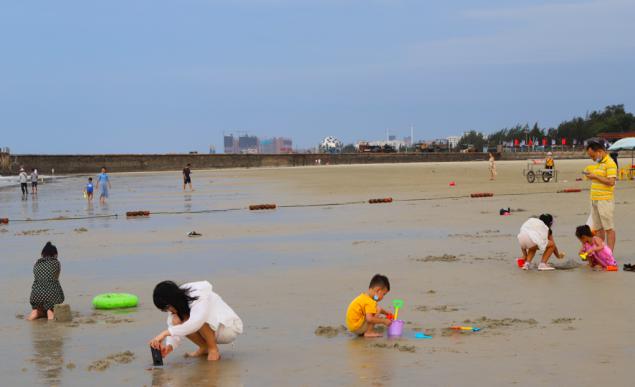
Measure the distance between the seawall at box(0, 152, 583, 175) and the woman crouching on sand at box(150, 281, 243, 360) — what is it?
81.6 m

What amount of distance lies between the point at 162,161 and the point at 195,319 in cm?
8766

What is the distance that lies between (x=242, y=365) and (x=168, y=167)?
3423 inches

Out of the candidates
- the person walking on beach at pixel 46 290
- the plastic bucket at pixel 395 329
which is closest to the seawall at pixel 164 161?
the person walking on beach at pixel 46 290

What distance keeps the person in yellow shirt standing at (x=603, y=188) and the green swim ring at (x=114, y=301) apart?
6.30m

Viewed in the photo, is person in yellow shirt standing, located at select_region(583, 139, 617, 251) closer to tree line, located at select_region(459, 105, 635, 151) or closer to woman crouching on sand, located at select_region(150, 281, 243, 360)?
woman crouching on sand, located at select_region(150, 281, 243, 360)

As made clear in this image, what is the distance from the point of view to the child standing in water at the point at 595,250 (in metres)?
11.0

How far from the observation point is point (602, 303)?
29.3 feet

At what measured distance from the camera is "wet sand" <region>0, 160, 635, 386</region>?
668cm

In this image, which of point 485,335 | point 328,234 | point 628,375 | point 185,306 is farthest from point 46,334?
point 328,234

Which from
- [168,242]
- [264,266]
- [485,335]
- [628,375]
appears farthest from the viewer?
[168,242]

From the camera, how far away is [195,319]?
23.4ft

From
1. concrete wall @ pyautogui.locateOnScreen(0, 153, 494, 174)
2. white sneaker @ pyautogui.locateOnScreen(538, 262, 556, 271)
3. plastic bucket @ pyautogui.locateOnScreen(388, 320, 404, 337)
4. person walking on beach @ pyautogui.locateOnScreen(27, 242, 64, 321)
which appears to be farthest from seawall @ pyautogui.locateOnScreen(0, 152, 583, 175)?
plastic bucket @ pyautogui.locateOnScreen(388, 320, 404, 337)

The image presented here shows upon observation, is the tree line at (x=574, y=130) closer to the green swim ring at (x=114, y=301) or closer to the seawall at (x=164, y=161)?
the seawall at (x=164, y=161)

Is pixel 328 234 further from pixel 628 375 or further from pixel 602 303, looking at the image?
pixel 628 375
